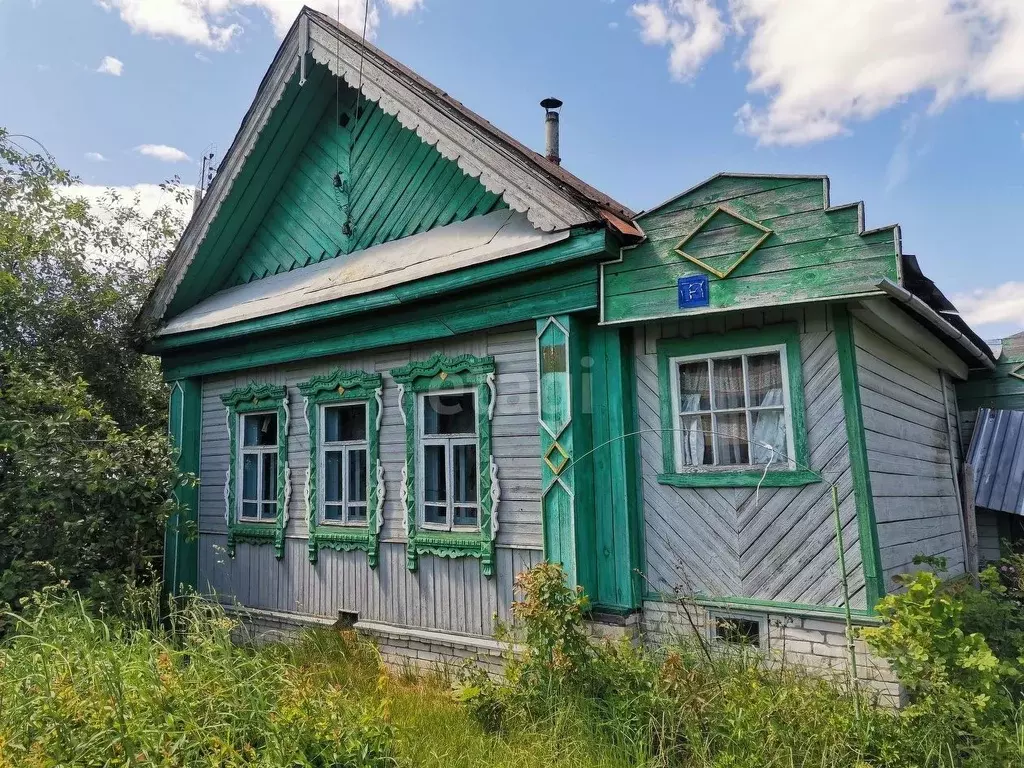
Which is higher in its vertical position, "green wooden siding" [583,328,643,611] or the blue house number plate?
the blue house number plate

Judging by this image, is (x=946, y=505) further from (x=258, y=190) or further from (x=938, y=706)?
(x=258, y=190)

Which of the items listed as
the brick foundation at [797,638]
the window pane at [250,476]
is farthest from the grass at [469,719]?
the window pane at [250,476]

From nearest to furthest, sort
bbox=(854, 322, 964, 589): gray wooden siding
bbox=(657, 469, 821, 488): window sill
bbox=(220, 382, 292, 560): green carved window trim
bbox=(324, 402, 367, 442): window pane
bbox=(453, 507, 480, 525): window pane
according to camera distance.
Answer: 1. bbox=(657, 469, 821, 488): window sill
2. bbox=(854, 322, 964, 589): gray wooden siding
3. bbox=(453, 507, 480, 525): window pane
4. bbox=(324, 402, 367, 442): window pane
5. bbox=(220, 382, 292, 560): green carved window trim

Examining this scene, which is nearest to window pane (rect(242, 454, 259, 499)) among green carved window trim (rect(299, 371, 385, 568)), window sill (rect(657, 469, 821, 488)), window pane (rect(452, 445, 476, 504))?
green carved window trim (rect(299, 371, 385, 568))

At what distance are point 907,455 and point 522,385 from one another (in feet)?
10.7

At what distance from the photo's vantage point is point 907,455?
5668mm

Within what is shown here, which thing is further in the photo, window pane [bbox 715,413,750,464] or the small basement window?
window pane [bbox 715,413,750,464]

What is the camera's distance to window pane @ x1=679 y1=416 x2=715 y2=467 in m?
5.14

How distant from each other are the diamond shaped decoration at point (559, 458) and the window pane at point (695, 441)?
89 cm

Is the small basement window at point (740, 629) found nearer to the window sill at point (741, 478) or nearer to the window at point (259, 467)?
the window sill at point (741, 478)

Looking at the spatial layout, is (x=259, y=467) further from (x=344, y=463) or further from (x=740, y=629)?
(x=740, y=629)

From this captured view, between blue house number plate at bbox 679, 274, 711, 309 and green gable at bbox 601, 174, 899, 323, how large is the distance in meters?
0.04

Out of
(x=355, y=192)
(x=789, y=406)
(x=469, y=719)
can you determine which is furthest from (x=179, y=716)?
(x=355, y=192)

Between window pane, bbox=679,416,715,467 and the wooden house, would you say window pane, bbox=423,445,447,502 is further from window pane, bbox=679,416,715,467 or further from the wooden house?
window pane, bbox=679,416,715,467
